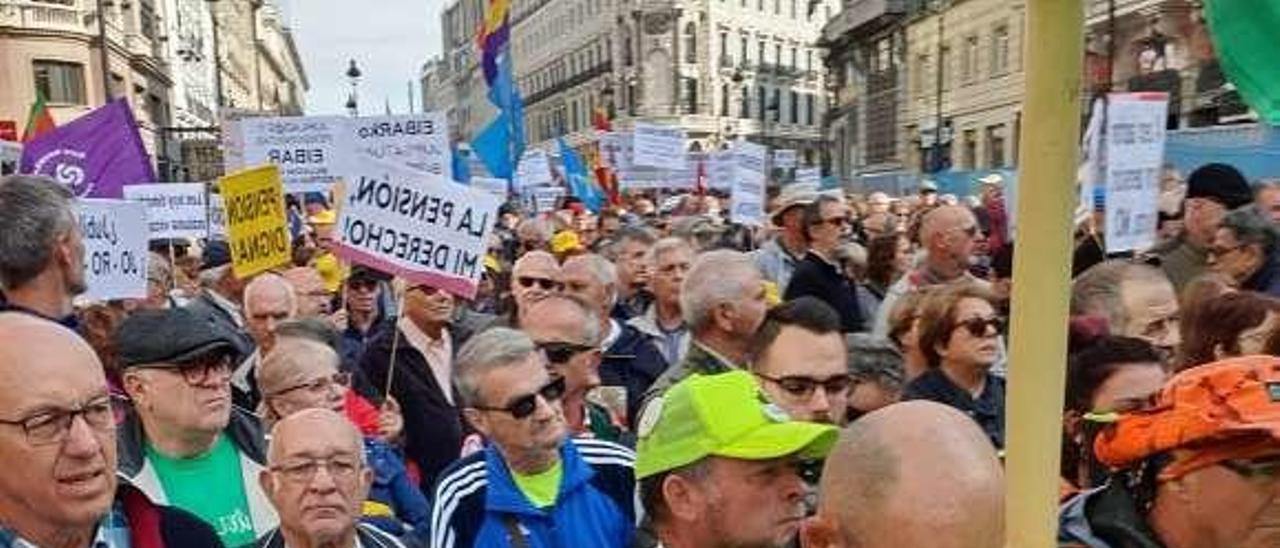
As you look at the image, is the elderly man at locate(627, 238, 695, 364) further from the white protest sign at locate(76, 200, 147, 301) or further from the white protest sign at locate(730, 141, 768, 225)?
the white protest sign at locate(730, 141, 768, 225)

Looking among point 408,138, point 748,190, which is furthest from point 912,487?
point 748,190

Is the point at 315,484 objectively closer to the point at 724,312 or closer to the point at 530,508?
the point at 530,508

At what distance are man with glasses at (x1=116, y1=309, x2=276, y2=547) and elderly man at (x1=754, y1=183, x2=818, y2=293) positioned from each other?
4316 millimetres

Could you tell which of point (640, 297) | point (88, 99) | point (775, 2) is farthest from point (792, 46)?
point (640, 297)

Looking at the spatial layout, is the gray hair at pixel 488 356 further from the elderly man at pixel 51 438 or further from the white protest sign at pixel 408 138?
the white protest sign at pixel 408 138

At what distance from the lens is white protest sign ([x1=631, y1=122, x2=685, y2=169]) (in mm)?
14500

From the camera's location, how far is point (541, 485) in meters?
3.24

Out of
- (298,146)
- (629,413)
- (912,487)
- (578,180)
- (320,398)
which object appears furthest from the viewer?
(578,180)

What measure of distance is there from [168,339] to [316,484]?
724 millimetres

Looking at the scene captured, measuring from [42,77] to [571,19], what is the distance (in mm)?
64372

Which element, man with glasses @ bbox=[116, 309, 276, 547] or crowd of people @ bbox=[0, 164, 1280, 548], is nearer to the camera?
crowd of people @ bbox=[0, 164, 1280, 548]

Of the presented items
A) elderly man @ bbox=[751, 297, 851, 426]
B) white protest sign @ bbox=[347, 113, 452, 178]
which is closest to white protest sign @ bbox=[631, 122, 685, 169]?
white protest sign @ bbox=[347, 113, 452, 178]

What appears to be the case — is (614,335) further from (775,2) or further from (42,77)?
(775,2)

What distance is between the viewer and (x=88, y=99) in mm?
46844
